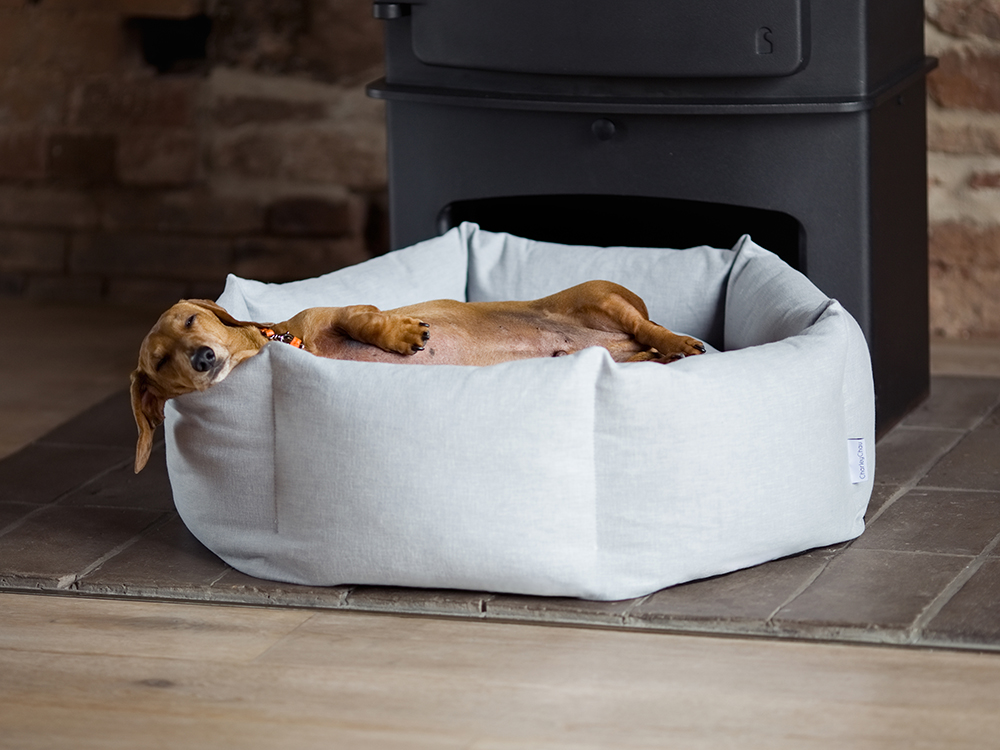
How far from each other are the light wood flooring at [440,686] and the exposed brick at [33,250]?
239 cm

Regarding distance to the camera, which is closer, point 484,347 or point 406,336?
point 406,336

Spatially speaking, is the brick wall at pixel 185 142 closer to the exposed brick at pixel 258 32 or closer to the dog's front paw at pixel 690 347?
the exposed brick at pixel 258 32

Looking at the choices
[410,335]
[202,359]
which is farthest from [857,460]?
[202,359]

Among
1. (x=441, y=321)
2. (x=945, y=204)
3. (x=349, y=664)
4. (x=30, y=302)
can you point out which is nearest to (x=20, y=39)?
(x=30, y=302)

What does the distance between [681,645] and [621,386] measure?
364 millimetres

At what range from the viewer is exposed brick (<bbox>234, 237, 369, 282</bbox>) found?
13.6 ft

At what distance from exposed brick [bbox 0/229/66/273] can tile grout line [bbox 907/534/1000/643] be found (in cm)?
303

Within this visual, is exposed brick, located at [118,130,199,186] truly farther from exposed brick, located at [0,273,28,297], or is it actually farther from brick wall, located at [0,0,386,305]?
exposed brick, located at [0,273,28,297]

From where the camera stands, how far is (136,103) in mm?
4137

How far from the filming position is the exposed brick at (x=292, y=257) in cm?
415

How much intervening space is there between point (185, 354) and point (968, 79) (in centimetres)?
219

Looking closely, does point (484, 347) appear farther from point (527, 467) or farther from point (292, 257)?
point (292, 257)

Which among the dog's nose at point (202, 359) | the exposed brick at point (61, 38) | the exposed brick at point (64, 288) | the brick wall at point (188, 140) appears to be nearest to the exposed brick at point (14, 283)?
the exposed brick at point (64, 288)

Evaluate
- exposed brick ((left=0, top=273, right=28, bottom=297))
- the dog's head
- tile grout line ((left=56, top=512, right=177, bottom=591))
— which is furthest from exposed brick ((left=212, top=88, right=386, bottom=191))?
the dog's head
